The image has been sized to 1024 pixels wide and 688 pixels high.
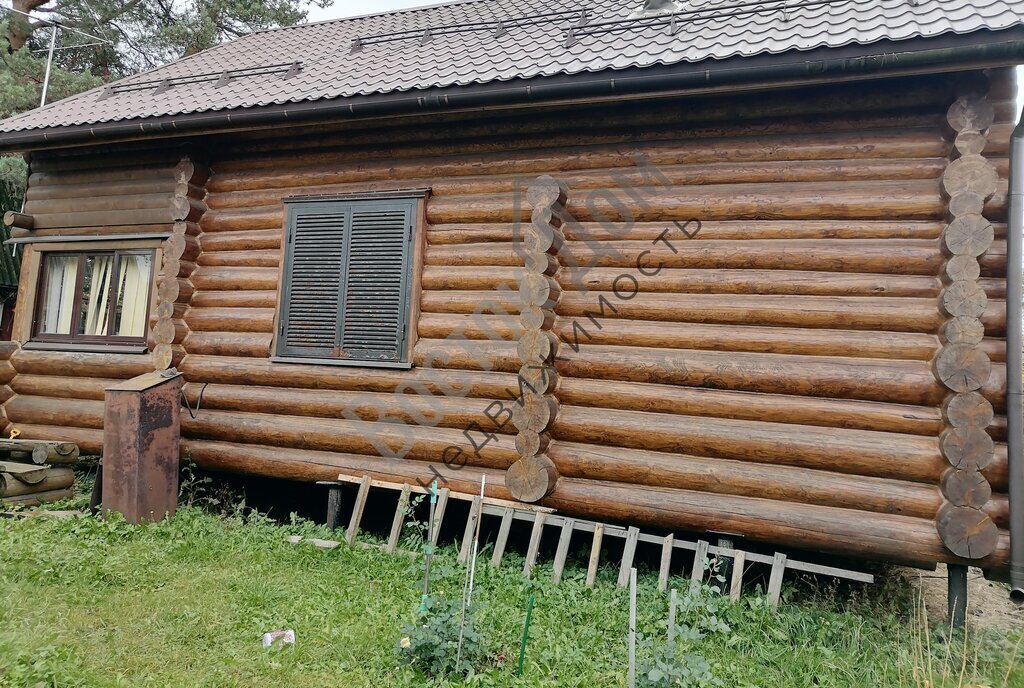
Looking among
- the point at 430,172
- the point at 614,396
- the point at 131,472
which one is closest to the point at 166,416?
the point at 131,472

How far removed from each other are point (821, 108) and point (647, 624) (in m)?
4.18

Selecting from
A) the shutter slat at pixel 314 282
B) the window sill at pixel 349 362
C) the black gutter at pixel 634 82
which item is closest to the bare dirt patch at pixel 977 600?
the black gutter at pixel 634 82

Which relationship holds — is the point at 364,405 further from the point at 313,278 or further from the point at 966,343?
the point at 966,343

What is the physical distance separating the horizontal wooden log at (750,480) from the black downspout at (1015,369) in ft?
0.48

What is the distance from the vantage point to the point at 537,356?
5289mm

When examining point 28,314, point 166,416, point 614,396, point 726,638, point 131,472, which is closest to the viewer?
point 726,638

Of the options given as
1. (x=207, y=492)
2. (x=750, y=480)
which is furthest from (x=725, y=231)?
(x=207, y=492)

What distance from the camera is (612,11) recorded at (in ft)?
22.9

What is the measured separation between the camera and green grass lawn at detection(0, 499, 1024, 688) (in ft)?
11.3

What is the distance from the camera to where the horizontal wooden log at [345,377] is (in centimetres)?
568

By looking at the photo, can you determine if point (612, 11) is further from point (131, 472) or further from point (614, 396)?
point (131, 472)

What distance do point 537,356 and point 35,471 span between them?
5.41 metres

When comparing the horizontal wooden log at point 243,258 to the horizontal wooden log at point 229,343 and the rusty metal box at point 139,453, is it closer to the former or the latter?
the horizontal wooden log at point 229,343

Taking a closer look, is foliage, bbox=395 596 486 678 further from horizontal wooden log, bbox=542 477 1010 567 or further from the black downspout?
the black downspout
